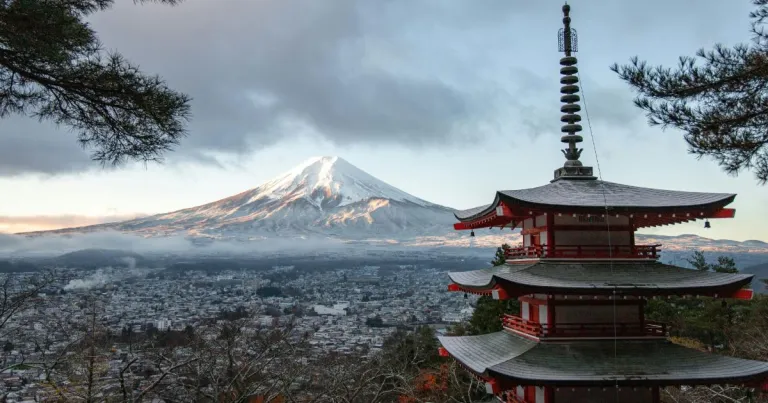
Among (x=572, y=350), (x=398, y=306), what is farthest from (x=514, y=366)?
(x=398, y=306)

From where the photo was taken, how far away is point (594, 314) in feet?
32.6

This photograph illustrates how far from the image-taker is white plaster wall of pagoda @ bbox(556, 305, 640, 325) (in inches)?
390

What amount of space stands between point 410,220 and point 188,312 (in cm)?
6684

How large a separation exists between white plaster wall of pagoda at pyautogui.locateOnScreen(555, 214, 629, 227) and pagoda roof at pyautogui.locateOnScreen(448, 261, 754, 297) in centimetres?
70

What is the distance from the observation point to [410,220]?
338 ft

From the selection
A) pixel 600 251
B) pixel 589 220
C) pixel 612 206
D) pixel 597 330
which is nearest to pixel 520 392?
pixel 597 330

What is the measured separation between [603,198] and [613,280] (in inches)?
57.3

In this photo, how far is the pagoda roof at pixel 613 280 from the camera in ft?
29.8

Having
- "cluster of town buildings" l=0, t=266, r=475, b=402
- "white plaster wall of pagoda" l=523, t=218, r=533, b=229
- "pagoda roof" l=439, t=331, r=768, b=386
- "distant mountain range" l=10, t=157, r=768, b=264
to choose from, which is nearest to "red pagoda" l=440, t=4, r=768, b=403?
"pagoda roof" l=439, t=331, r=768, b=386

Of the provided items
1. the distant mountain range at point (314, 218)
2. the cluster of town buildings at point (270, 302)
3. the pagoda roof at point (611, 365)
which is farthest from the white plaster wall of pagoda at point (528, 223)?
the distant mountain range at point (314, 218)

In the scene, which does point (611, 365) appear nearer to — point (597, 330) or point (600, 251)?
point (597, 330)

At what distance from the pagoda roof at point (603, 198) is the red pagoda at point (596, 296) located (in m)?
0.02

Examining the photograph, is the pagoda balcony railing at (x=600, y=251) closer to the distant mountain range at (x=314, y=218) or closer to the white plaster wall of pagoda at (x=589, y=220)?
the white plaster wall of pagoda at (x=589, y=220)

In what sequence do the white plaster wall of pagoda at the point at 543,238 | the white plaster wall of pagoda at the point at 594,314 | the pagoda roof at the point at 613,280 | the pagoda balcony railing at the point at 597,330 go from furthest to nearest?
the white plaster wall of pagoda at the point at 543,238 → the white plaster wall of pagoda at the point at 594,314 → the pagoda balcony railing at the point at 597,330 → the pagoda roof at the point at 613,280
